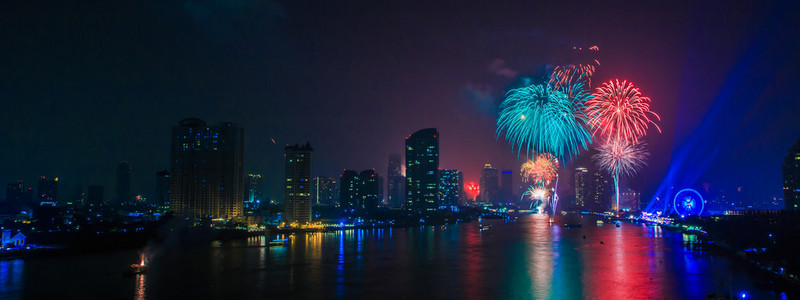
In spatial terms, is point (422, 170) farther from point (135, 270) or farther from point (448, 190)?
point (135, 270)

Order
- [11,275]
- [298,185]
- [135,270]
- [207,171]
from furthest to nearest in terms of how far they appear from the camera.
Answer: [298,185] < [207,171] < [11,275] < [135,270]

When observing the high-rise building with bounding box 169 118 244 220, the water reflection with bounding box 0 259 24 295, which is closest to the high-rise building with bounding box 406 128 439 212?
the high-rise building with bounding box 169 118 244 220

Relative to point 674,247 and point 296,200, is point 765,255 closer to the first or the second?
point 674,247

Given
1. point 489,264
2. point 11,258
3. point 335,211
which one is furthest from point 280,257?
point 335,211

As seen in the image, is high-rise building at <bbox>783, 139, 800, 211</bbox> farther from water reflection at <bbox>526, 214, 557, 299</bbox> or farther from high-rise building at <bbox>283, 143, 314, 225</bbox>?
high-rise building at <bbox>283, 143, 314, 225</bbox>

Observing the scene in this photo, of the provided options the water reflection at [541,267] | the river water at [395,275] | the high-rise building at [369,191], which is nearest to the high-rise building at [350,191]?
the high-rise building at [369,191]

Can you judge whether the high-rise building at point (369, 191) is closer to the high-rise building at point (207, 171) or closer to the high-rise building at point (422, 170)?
the high-rise building at point (422, 170)

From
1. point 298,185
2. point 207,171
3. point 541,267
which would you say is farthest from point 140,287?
point 298,185
